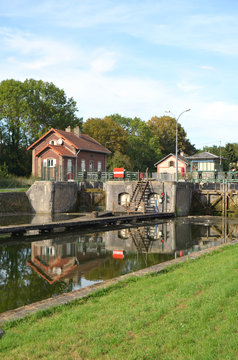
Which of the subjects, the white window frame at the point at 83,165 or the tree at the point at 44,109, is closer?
the white window frame at the point at 83,165

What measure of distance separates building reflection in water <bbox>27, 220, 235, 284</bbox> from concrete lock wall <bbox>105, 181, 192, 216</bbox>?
20.2 ft

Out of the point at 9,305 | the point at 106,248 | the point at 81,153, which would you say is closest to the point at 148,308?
the point at 9,305

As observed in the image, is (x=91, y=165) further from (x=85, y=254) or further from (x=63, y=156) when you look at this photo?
(x=85, y=254)

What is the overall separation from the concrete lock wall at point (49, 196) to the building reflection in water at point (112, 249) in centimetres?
1201

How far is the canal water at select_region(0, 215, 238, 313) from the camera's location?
11880 millimetres

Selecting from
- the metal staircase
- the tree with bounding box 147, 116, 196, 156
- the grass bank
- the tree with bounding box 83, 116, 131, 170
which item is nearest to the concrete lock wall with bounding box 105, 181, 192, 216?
the metal staircase

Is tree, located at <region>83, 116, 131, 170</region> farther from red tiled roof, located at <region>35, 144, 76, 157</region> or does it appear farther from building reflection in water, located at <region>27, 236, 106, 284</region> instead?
building reflection in water, located at <region>27, 236, 106, 284</region>

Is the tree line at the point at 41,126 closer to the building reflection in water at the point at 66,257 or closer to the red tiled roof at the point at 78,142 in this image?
the red tiled roof at the point at 78,142

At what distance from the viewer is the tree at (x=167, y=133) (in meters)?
83.8

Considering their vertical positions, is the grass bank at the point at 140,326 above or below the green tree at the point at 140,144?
below

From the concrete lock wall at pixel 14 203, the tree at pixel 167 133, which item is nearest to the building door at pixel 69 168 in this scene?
the concrete lock wall at pixel 14 203

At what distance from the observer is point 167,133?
277 feet

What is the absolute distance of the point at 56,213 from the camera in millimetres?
36281

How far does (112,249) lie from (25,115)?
44.7 metres
